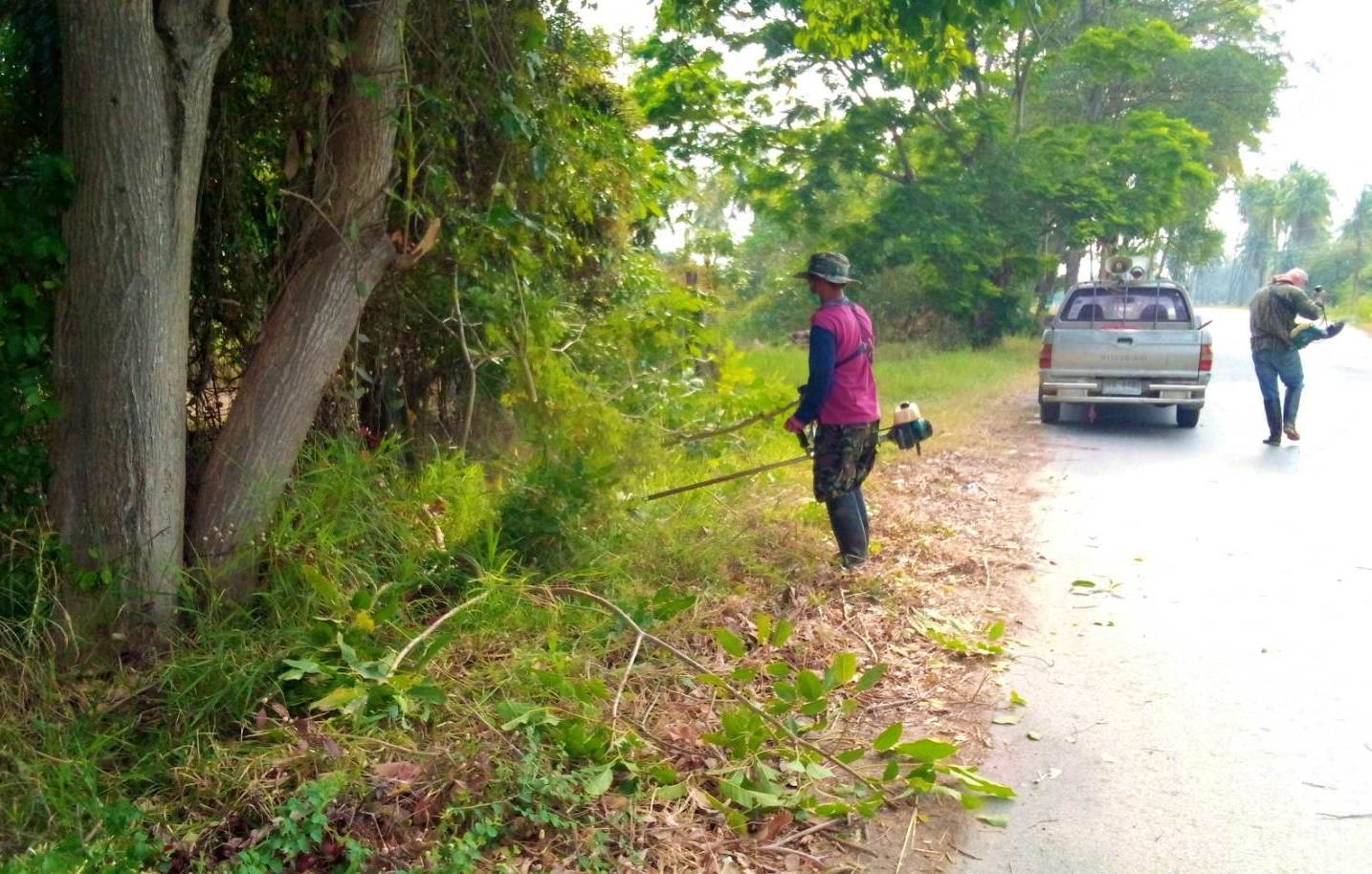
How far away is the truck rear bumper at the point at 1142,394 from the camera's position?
45.1 ft

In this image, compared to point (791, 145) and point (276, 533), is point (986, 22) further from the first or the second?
point (791, 145)

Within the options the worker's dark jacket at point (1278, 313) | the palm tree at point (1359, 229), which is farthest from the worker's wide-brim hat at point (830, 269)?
the palm tree at point (1359, 229)

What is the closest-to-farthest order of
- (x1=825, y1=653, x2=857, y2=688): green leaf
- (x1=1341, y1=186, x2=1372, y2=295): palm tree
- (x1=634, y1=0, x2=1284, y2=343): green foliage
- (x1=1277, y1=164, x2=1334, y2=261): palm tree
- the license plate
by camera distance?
(x1=825, y1=653, x2=857, y2=688): green leaf
the license plate
(x1=634, y1=0, x2=1284, y2=343): green foliage
(x1=1341, y1=186, x2=1372, y2=295): palm tree
(x1=1277, y1=164, x2=1334, y2=261): palm tree

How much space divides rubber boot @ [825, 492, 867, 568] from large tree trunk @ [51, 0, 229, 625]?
3.71 metres

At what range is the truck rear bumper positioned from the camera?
45.1 feet

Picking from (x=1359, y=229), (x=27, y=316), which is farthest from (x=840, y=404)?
(x=1359, y=229)

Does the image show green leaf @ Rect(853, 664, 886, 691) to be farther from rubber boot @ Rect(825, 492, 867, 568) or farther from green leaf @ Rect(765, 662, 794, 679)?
rubber boot @ Rect(825, 492, 867, 568)

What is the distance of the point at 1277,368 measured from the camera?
1210 cm

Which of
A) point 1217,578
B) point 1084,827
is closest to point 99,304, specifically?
point 1084,827

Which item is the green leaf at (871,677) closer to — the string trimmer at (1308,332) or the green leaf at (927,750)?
the green leaf at (927,750)

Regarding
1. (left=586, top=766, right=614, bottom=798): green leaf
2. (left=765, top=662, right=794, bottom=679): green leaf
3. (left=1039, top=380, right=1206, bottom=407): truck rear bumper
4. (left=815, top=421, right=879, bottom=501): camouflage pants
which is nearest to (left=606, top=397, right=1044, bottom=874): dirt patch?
(left=586, top=766, right=614, bottom=798): green leaf

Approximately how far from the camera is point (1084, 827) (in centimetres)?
400

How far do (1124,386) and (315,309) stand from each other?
1103 centimetres

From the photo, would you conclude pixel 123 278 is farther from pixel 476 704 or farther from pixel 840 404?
pixel 840 404
